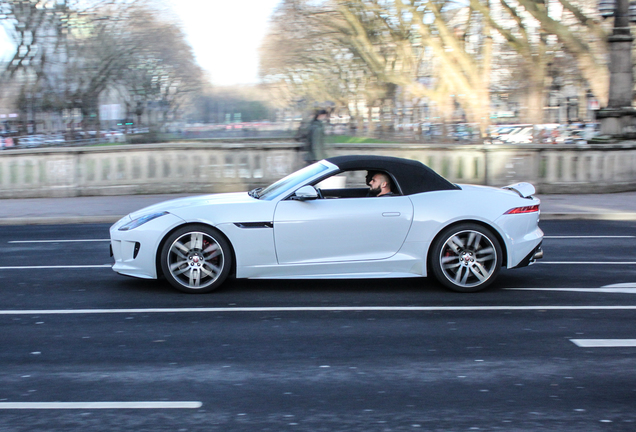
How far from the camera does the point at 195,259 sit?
6.89m

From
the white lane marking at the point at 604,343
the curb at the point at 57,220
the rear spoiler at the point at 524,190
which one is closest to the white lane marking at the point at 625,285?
the rear spoiler at the point at 524,190

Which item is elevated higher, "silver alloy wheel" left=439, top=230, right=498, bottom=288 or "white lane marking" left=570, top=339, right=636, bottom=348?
"silver alloy wheel" left=439, top=230, right=498, bottom=288

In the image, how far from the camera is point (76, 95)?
55.3m

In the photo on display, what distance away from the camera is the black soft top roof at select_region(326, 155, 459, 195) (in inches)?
280

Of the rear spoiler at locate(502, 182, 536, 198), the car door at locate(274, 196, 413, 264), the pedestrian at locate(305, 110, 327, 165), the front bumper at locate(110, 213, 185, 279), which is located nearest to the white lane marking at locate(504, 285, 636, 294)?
the rear spoiler at locate(502, 182, 536, 198)

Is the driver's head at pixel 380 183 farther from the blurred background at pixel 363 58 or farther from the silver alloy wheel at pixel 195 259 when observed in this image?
the blurred background at pixel 363 58

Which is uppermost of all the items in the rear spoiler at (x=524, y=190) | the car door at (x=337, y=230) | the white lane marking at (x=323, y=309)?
the rear spoiler at (x=524, y=190)

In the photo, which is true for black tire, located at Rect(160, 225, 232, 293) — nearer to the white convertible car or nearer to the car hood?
the white convertible car

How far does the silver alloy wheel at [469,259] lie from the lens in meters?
6.95

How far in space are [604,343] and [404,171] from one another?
2560mm

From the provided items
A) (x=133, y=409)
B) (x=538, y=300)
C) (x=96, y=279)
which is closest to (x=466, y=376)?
(x=133, y=409)

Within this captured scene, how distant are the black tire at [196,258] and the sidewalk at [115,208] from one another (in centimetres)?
676

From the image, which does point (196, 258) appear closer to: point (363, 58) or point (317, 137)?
point (317, 137)

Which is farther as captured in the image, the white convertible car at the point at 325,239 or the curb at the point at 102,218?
the curb at the point at 102,218
